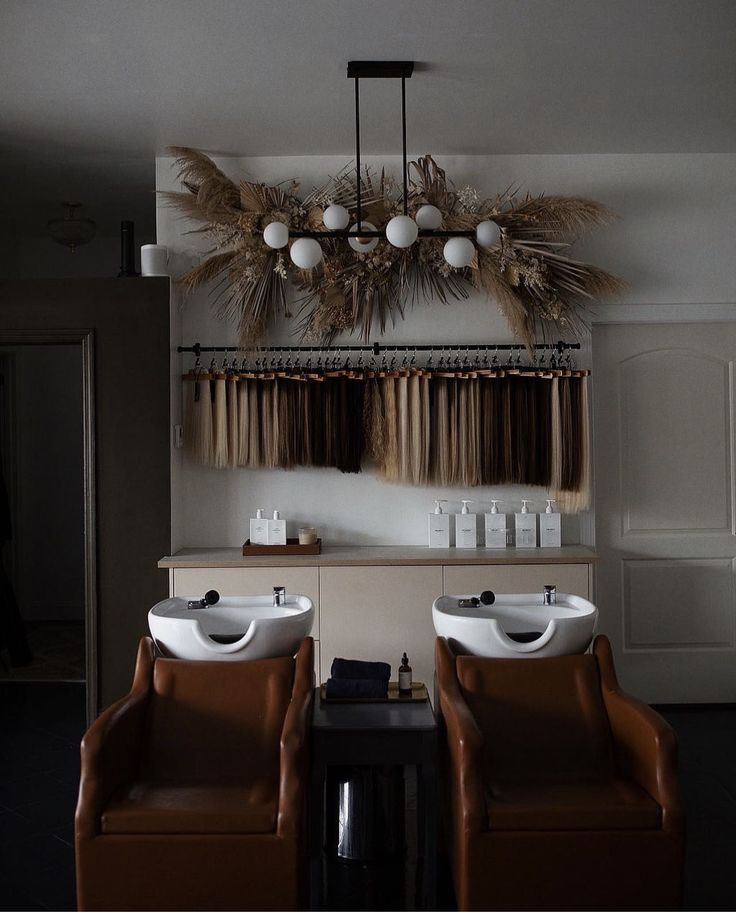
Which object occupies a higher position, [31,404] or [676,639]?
[31,404]

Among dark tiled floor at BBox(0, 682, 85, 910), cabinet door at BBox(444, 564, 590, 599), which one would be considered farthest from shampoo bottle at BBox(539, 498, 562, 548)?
dark tiled floor at BBox(0, 682, 85, 910)

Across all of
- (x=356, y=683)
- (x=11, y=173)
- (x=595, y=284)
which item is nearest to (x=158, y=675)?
(x=356, y=683)

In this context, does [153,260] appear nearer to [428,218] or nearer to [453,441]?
[428,218]

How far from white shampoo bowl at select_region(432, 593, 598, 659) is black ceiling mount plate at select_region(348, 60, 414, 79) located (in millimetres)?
2122

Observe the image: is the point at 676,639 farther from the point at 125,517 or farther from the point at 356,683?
the point at 125,517

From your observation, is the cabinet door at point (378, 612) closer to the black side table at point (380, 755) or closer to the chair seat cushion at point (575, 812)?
the black side table at point (380, 755)

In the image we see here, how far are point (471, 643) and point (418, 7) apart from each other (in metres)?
2.22

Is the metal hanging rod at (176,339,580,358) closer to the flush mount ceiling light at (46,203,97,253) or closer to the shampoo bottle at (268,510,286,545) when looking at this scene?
the shampoo bottle at (268,510,286,545)

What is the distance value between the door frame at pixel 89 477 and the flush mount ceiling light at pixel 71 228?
132 centimetres

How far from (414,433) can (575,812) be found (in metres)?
2.34

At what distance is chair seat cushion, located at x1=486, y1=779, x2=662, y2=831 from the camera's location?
2.35 metres

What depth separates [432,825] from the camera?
2525mm

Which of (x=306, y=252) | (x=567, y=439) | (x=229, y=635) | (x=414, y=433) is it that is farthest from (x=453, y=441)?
(x=229, y=635)

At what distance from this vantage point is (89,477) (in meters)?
4.27
